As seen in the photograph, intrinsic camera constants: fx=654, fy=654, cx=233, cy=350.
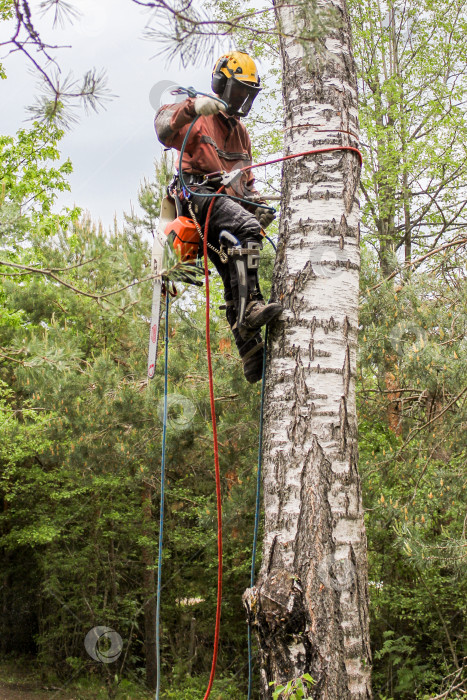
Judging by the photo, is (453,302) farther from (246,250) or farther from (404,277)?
(246,250)

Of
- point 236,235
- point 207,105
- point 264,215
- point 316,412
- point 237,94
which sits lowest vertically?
point 316,412

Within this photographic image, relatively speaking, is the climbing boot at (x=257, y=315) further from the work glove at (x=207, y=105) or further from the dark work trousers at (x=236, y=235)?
the work glove at (x=207, y=105)

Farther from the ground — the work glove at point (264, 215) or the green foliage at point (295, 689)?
the work glove at point (264, 215)

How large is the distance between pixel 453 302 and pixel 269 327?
2.16m

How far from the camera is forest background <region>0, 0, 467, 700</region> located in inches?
167

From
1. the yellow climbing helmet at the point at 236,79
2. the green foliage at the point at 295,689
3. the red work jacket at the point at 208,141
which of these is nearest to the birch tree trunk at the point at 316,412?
the green foliage at the point at 295,689

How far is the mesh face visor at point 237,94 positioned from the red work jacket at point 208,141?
0.41 feet

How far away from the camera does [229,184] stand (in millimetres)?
2895

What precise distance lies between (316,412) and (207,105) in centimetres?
138

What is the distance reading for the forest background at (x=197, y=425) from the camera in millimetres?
4250

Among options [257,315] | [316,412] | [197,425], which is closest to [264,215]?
[257,315]

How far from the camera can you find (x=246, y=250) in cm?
274

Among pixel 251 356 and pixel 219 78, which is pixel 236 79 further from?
pixel 251 356

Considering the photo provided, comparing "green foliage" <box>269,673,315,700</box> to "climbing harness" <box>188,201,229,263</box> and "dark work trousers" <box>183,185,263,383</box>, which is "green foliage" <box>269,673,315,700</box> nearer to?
"dark work trousers" <box>183,185,263,383</box>
